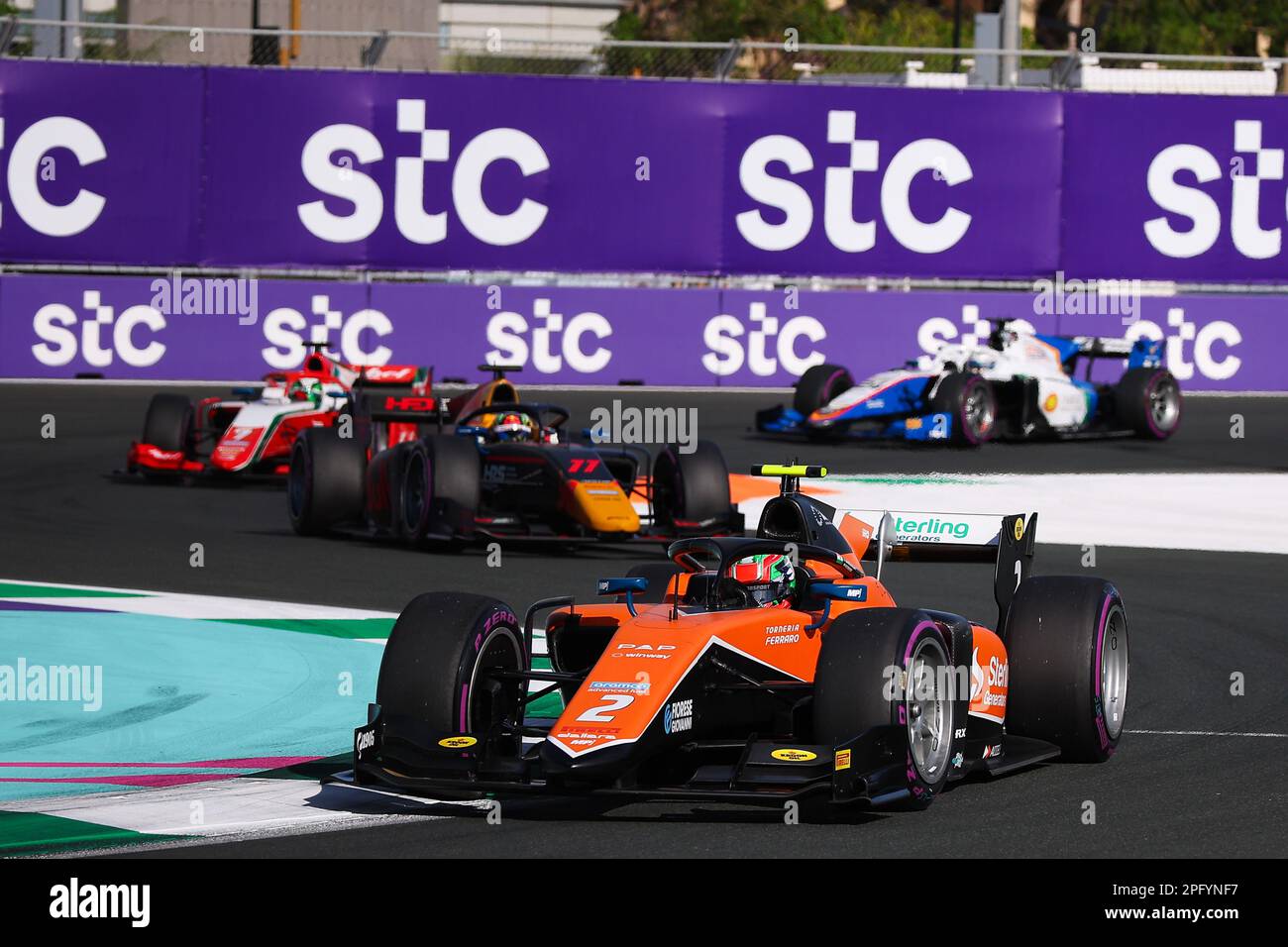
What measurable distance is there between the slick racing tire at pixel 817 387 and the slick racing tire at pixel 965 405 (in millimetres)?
1177

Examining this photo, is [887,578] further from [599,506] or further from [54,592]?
[54,592]

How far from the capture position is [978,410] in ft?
78.5

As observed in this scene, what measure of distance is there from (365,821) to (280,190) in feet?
71.5

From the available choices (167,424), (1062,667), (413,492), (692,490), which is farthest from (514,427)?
(1062,667)

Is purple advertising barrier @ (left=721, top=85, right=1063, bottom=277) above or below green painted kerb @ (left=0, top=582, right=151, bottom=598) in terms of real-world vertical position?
above

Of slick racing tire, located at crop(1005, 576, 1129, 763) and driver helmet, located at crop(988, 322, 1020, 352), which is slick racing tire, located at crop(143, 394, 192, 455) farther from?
slick racing tire, located at crop(1005, 576, 1129, 763)

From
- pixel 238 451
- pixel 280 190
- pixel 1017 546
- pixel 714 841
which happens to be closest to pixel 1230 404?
pixel 280 190

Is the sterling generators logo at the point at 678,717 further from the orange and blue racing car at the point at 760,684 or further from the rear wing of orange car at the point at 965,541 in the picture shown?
the rear wing of orange car at the point at 965,541

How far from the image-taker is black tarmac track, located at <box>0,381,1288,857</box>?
7594mm

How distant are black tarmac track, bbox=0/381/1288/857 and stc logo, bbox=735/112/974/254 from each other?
248cm

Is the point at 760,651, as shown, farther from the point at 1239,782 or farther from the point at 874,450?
the point at 874,450

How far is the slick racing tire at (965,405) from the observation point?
930 inches

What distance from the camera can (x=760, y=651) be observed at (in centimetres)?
835

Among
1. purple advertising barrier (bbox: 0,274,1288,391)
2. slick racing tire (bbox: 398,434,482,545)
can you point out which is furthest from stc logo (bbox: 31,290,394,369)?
slick racing tire (bbox: 398,434,482,545)
